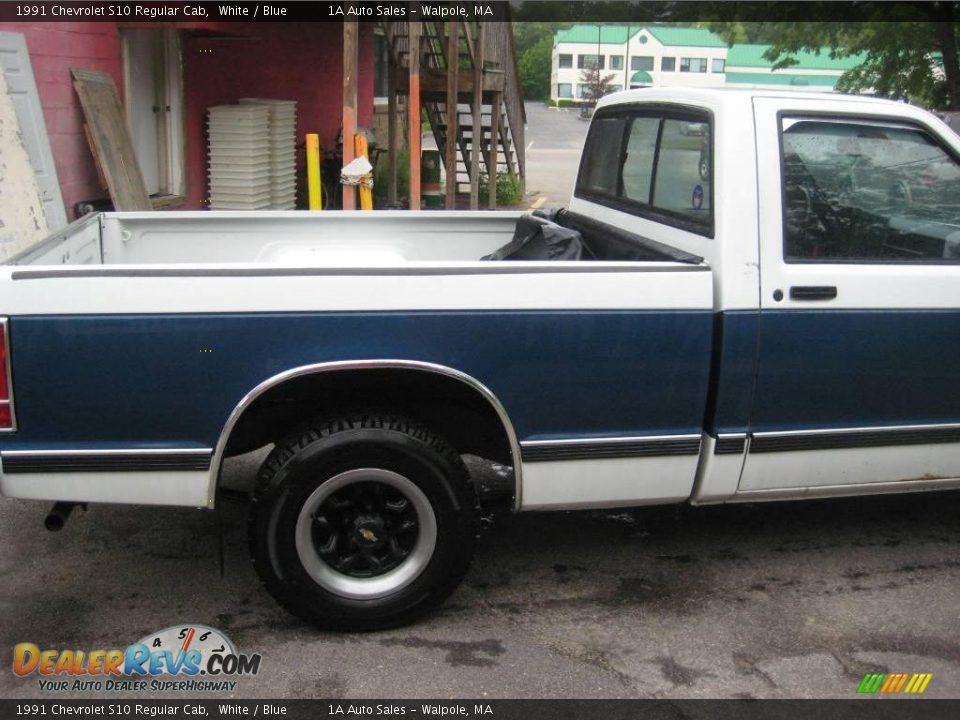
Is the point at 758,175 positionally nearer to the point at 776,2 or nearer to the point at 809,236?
the point at 809,236

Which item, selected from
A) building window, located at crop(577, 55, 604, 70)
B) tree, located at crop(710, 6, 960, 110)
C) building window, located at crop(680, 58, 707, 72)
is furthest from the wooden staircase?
building window, located at crop(577, 55, 604, 70)

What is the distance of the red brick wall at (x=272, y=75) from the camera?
10.6m

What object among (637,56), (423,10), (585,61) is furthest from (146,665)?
(585,61)

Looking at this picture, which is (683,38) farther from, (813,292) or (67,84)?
(813,292)

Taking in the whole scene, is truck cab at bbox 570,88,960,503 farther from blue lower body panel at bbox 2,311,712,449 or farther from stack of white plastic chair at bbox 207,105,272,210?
stack of white plastic chair at bbox 207,105,272,210

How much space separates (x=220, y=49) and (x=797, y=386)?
352 inches

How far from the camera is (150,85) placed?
9969 millimetres

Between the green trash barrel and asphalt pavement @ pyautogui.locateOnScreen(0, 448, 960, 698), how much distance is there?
35.9ft

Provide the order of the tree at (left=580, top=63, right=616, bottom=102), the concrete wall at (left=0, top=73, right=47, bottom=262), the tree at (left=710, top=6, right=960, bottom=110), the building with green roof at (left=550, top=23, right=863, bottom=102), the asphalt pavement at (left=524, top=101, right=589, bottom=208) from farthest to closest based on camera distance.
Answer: the tree at (left=580, top=63, right=616, bottom=102) → the building with green roof at (left=550, top=23, right=863, bottom=102) → the asphalt pavement at (left=524, top=101, right=589, bottom=208) → the tree at (left=710, top=6, right=960, bottom=110) → the concrete wall at (left=0, top=73, right=47, bottom=262)

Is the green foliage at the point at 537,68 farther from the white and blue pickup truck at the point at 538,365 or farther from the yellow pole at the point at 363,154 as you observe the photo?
the white and blue pickup truck at the point at 538,365

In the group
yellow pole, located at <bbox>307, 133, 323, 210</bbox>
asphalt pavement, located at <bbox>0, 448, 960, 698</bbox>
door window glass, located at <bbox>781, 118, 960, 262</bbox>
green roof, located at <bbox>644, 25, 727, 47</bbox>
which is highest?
green roof, located at <bbox>644, 25, 727, 47</bbox>

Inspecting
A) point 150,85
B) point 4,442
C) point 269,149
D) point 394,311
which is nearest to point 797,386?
point 394,311

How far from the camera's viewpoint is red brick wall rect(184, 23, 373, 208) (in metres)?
10.6

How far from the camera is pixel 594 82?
226 feet
